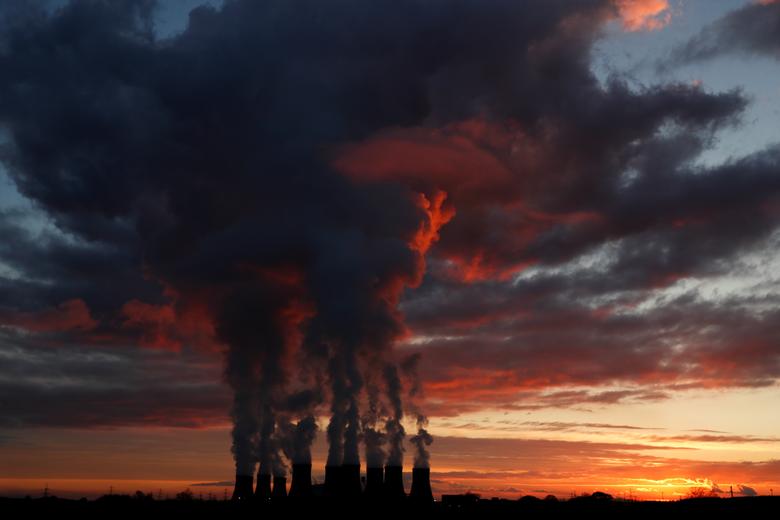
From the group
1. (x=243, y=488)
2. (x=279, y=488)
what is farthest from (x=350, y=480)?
(x=243, y=488)

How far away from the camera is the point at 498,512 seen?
111 metres

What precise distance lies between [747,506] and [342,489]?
146 ft

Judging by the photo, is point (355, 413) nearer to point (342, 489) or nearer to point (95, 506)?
point (342, 489)

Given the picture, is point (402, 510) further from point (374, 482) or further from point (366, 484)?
point (366, 484)

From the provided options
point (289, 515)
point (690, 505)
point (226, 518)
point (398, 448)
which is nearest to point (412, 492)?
point (398, 448)

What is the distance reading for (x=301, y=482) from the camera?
107500 millimetres

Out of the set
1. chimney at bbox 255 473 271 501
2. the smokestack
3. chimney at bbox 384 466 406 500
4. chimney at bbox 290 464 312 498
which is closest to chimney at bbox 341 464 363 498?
chimney at bbox 384 466 406 500

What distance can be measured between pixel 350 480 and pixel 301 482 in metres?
8.05

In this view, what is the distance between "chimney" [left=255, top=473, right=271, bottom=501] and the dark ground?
1.81 metres

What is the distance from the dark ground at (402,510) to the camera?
91.0 m

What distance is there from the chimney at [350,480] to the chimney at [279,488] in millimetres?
18890

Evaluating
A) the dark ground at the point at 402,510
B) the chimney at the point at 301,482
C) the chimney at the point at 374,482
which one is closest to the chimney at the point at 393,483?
the chimney at the point at 374,482

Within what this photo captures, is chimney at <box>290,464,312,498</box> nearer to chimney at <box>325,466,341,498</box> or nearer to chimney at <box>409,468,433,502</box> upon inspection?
chimney at <box>325,466,341,498</box>

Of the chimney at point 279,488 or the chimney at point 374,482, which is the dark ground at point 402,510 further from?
the chimney at point 279,488
